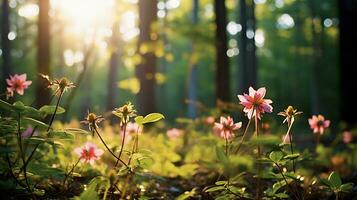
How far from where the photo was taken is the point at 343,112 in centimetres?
803

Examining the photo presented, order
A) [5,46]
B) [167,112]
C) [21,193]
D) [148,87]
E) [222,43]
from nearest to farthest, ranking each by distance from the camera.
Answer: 1. [21,193]
2. [222,43]
3. [148,87]
4. [5,46]
5. [167,112]

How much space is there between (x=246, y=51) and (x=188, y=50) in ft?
37.7

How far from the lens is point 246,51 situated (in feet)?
53.9

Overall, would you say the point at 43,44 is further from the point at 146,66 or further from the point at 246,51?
the point at 246,51

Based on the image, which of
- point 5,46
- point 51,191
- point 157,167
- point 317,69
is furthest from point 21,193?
point 317,69

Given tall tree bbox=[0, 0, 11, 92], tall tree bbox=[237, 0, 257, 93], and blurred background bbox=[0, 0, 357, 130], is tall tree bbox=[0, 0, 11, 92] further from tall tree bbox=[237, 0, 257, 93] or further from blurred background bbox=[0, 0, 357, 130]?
tall tree bbox=[237, 0, 257, 93]

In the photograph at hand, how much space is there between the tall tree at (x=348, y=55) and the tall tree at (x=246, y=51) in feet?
25.2

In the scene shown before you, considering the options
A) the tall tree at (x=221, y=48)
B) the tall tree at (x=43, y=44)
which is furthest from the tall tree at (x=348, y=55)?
the tall tree at (x=43, y=44)

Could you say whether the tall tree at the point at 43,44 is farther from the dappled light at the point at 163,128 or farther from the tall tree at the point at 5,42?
the tall tree at the point at 5,42

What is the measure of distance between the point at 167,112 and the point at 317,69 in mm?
21409

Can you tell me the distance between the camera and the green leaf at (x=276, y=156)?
7.07 ft

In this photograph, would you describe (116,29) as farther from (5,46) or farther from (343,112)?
(343,112)

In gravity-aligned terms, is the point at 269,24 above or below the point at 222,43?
above

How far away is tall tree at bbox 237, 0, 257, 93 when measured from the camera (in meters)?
16.3
